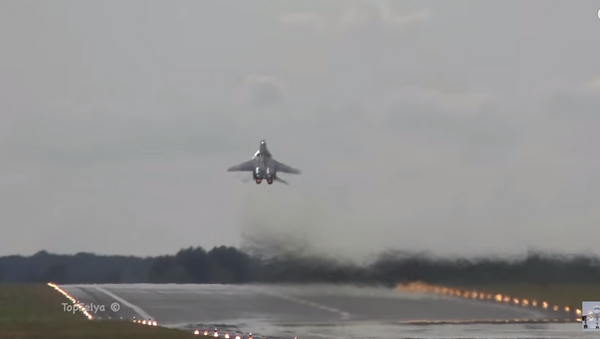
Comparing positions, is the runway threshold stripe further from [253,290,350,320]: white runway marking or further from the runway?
[253,290,350,320]: white runway marking

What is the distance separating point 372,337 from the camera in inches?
3423

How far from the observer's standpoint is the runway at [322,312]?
93.2 meters

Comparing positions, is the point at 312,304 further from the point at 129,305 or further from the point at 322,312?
the point at 129,305

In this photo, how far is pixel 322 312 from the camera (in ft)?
357

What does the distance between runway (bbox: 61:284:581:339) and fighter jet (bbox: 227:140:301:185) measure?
9.80 metres

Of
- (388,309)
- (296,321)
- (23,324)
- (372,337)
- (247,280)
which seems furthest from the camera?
(247,280)

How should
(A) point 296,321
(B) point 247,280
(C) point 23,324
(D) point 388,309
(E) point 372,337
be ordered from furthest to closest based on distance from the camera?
(B) point 247,280 → (D) point 388,309 → (A) point 296,321 → (C) point 23,324 → (E) point 372,337

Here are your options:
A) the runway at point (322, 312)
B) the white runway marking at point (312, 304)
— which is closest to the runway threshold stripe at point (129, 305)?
the runway at point (322, 312)

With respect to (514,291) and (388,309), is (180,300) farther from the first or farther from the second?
(514,291)

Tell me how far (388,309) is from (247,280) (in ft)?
53.5

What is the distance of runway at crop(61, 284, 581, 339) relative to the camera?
306ft

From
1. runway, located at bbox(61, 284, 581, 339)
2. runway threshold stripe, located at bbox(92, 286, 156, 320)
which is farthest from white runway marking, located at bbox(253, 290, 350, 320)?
runway threshold stripe, located at bbox(92, 286, 156, 320)

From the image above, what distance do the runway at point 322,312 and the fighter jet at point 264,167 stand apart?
32.2 feet

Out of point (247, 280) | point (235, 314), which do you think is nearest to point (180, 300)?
point (247, 280)
